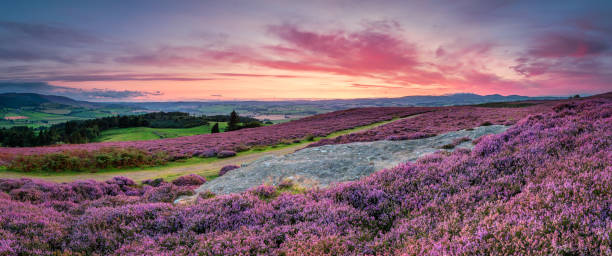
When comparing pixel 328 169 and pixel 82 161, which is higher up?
pixel 328 169

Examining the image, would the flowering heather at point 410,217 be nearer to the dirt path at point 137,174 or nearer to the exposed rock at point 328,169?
the exposed rock at point 328,169

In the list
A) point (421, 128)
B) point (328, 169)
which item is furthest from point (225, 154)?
point (421, 128)

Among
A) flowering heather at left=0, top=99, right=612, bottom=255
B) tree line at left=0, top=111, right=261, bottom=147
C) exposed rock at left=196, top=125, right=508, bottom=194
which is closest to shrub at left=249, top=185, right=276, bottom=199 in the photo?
flowering heather at left=0, top=99, right=612, bottom=255

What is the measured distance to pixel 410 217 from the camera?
5.17 m

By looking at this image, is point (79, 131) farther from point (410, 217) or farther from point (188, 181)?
point (410, 217)

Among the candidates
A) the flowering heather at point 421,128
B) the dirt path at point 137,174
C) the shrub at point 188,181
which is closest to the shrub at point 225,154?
the dirt path at point 137,174

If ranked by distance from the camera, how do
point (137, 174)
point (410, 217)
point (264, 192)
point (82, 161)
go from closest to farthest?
point (410, 217) → point (264, 192) → point (137, 174) → point (82, 161)

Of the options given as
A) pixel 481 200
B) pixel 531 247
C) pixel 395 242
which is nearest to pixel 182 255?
pixel 395 242

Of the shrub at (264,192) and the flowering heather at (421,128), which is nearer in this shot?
the shrub at (264,192)

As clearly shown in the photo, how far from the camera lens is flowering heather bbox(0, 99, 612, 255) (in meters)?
3.72

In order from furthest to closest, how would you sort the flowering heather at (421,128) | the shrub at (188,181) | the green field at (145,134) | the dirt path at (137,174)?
the green field at (145,134) → the flowering heather at (421,128) → the dirt path at (137,174) → the shrub at (188,181)

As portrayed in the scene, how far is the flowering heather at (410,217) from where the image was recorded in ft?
12.2

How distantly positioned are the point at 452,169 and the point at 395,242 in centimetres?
372

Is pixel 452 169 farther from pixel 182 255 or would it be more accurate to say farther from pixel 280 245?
pixel 182 255
